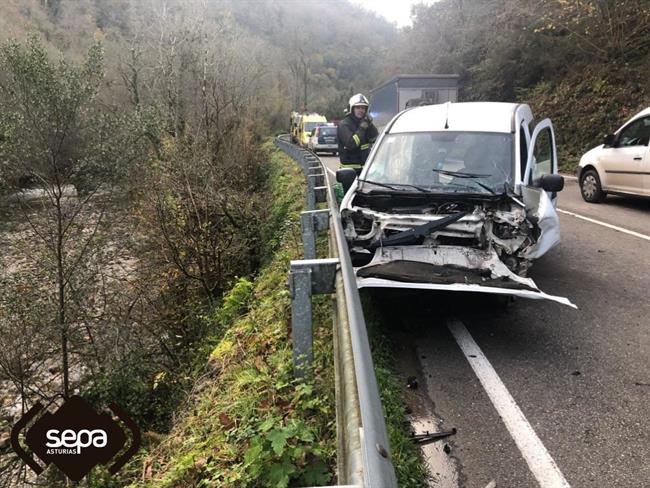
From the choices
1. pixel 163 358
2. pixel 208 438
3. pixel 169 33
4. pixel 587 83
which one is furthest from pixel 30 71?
pixel 587 83

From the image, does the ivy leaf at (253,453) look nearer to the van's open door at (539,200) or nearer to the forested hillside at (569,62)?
Result: the van's open door at (539,200)

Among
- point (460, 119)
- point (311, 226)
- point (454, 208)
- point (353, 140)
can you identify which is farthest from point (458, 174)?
point (353, 140)

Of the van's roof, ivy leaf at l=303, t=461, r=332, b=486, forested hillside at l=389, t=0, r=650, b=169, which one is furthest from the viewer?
forested hillside at l=389, t=0, r=650, b=169

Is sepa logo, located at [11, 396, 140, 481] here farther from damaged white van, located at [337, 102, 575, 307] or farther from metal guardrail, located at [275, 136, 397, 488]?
damaged white van, located at [337, 102, 575, 307]

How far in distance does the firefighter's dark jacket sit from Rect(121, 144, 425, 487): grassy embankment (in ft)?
10.9

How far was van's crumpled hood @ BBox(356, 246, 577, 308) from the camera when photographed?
4227 mm

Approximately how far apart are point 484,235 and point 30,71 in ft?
24.5

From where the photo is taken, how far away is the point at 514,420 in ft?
11.0

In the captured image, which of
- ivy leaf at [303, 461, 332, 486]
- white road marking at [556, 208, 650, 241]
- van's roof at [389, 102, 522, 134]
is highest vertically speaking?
van's roof at [389, 102, 522, 134]

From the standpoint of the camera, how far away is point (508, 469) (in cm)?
291

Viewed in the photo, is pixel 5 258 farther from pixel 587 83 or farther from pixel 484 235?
pixel 587 83

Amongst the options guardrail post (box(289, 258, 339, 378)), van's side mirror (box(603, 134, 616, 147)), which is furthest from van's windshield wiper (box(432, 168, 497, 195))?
van's side mirror (box(603, 134, 616, 147))

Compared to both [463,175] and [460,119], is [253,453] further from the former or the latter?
[460,119]

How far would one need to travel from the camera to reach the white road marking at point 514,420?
2842mm
